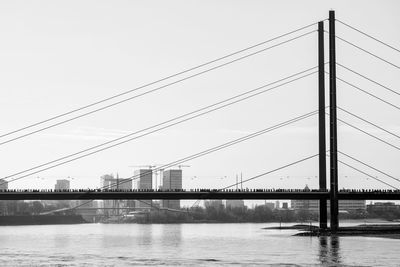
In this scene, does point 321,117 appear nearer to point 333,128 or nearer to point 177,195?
point 333,128

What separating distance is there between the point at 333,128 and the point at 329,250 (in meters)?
26.0

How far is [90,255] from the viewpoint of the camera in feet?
222

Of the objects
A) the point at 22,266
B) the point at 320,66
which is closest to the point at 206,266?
the point at 22,266

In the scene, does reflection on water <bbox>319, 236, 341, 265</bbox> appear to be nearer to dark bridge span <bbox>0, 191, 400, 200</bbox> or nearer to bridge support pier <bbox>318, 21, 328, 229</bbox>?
bridge support pier <bbox>318, 21, 328, 229</bbox>

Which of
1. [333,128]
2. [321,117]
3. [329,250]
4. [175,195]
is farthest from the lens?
[175,195]

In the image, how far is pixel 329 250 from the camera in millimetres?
71500

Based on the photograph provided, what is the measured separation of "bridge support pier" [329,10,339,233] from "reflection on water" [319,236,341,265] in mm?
4622

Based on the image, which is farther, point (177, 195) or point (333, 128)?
point (177, 195)

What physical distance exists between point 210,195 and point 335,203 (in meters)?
19.4

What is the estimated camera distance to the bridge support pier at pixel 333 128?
311 feet

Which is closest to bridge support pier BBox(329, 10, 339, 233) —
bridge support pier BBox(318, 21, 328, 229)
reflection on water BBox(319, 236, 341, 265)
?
bridge support pier BBox(318, 21, 328, 229)

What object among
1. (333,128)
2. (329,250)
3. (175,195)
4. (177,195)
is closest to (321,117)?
(333,128)

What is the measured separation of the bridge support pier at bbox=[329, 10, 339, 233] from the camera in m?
94.8

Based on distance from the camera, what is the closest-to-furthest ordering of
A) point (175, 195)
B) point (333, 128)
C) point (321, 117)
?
point (333, 128) < point (321, 117) < point (175, 195)
